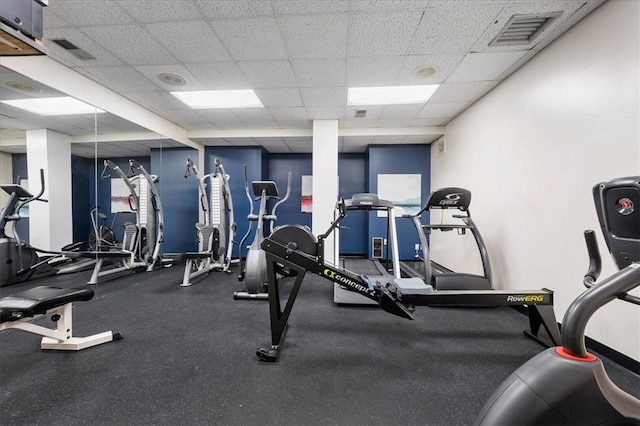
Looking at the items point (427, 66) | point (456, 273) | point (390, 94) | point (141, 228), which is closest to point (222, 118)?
point (141, 228)

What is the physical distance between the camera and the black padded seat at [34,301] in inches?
56.7

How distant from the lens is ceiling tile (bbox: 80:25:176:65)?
2.10 metres

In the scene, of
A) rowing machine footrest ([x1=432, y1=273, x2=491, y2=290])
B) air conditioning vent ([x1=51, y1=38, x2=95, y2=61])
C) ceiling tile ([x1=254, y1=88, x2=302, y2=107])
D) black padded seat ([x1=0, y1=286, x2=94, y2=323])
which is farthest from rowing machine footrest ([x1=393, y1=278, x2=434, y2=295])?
air conditioning vent ([x1=51, y1=38, x2=95, y2=61])

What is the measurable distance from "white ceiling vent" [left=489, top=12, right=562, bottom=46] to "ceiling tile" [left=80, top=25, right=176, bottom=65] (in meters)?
3.39

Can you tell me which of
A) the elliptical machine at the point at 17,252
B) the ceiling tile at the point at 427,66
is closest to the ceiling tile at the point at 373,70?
the ceiling tile at the point at 427,66

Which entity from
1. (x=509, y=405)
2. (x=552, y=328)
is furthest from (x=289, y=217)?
(x=509, y=405)

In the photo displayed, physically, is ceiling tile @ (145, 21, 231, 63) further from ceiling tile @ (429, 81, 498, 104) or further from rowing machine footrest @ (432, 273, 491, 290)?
rowing machine footrest @ (432, 273, 491, 290)

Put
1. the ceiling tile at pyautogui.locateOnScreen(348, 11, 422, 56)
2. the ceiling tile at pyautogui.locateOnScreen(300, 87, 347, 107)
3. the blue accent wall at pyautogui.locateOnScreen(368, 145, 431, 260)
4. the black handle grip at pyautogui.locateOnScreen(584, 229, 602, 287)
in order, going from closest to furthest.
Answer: the black handle grip at pyautogui.locateOnScreen(584, 229, 602, 287) < the ceiling tile at pyautogui.locateOnScreen(348, 11, 422, 56) < the ceiling tile at pyautogui.locateOnScreen(300, 87, 347, 107) < the blue accent wall at pyautogui.locateOnScreen(368, 145, 431, 260)

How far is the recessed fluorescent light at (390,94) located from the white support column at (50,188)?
3659 millimetres

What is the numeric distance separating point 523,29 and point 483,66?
0.51m

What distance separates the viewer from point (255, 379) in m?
1.51

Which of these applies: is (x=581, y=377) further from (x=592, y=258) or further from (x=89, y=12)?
(x=89, y=12)

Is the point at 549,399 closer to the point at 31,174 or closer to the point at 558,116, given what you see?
Answer: the point at 558,116

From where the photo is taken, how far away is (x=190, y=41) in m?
2.24
